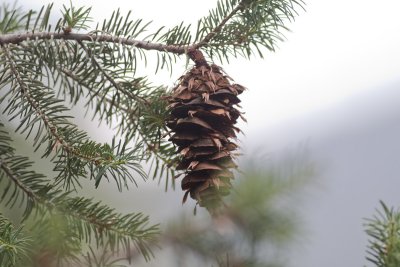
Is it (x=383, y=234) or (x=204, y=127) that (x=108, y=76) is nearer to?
(x=204, y=127)

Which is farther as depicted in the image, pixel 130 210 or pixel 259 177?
pixel 130 210

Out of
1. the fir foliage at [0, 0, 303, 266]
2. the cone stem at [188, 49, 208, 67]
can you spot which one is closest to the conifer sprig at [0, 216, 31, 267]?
the fir foliage at [0, 0, 303, 266]

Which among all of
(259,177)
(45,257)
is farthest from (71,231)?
(259,177)

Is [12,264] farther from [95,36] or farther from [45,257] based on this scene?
[95,36]

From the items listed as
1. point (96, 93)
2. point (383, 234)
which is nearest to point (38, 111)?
point (96, 93)

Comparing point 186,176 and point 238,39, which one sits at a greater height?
point 238,39

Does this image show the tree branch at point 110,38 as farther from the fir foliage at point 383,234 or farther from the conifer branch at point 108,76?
the fir foliage at point 383,234

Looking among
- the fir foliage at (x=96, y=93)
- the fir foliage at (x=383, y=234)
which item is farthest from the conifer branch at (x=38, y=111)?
the fir foliage at (x=383, y=234)

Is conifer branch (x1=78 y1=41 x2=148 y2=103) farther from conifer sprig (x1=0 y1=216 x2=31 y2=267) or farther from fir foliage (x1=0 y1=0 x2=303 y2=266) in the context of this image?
conifer sprig (x1=0 y1=216 x2=31 y2=267)
